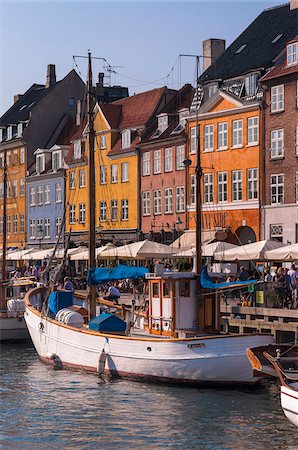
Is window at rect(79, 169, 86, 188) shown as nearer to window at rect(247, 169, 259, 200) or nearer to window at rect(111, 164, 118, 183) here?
window at rect(111, 164, 118, 183)

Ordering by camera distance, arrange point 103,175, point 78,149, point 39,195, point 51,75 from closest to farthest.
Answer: point 103,175 < point 78,149 < point 39,195 < point 51,75

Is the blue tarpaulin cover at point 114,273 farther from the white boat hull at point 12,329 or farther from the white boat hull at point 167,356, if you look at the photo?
the white boat hull at point 12,329

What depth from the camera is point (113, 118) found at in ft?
222

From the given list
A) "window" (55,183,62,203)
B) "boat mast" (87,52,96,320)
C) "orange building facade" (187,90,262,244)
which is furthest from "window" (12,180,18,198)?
"boat mast" (87,52,96,320)

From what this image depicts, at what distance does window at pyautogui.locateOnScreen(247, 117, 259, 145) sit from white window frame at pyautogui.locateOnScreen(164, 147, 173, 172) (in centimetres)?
814

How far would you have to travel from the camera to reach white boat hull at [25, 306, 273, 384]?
2727 cm

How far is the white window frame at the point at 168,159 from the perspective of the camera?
2343 inches

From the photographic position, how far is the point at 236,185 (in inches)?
2093

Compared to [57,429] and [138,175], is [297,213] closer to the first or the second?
[138,175]

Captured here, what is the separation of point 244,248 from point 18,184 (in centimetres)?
4635

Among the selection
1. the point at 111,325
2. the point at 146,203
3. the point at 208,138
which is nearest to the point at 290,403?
the point at 111,325

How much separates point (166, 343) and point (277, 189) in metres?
23.6

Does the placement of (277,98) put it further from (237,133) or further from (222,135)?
(222,135)

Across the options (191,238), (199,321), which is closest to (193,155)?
(191,238)
